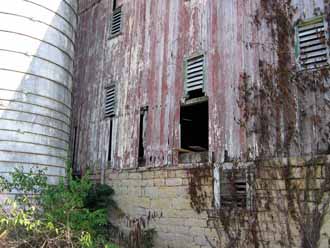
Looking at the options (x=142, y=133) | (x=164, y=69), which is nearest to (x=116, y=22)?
(x=164, y=69)

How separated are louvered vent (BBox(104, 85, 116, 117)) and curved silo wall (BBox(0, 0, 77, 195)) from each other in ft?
4.32

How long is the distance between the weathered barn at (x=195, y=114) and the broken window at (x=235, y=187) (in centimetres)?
2

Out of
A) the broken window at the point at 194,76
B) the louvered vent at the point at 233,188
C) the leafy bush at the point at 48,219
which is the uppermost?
the broken window at the point at 194,76

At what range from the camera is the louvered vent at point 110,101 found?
985 centimetres

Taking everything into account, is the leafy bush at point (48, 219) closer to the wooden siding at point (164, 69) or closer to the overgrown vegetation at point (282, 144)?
the wooden siding at point (164, 69)

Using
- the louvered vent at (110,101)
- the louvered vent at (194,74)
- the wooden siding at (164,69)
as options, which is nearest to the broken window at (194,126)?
the wooden siding at (164,69)

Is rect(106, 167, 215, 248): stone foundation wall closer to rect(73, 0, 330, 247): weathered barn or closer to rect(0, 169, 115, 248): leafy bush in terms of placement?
rect(73, 0, 330, 247): weathered barn

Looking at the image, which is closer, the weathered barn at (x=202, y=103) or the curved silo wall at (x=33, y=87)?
the weathered barn at (x=202, y=103)

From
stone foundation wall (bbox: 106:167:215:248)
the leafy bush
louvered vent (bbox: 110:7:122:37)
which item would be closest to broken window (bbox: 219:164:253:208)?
stone foundation wall (bbox: 106:167:215:248)

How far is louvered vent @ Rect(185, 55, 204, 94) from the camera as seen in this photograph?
761 centimetres

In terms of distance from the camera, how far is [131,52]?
31.4 ft

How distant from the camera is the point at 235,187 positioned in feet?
21.4

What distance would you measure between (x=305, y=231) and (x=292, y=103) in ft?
6.91

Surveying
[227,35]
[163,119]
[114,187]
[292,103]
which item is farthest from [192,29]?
[114,187]
